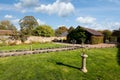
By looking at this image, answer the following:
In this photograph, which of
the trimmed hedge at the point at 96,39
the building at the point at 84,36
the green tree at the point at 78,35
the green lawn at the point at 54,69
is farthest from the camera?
the green tree at the point at 78,35

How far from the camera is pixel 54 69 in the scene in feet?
78.3

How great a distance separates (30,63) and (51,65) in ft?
9.24

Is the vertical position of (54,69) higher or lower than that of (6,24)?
lower

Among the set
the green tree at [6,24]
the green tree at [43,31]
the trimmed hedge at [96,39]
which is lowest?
the trimmed hedge at [96,39]

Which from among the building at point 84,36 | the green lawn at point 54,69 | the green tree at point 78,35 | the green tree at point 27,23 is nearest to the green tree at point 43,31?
the green tree at point 27,23

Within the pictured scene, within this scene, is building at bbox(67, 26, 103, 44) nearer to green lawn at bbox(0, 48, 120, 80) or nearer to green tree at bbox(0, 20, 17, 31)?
green lawn at bbox(0, 48, 120, 80)

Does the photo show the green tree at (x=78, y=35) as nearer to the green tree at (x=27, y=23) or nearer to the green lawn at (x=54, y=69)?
the green tree at (x=27, y=23)

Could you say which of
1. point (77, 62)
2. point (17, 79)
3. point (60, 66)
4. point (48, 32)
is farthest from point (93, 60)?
point (48, 32)

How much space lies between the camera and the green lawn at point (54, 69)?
2181 centimetres

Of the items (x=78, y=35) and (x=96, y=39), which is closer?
(x=96, y=39)

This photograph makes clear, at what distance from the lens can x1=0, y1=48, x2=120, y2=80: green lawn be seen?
21812 millimetres

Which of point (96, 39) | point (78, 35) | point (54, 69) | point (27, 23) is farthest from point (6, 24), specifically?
point (54, 69)

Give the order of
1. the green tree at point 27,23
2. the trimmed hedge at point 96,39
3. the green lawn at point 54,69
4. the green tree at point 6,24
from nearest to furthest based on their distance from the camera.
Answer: the green lawn at point 54,69 < the trimmed hedge at point 96,39 < the green tree at point 27,23 < the green tree at point 6,24

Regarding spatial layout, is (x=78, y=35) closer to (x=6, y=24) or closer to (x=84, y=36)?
(x=84, y=36)
